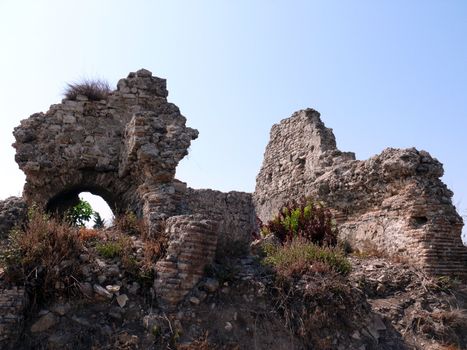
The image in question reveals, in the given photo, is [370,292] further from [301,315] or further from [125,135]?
[125,135]

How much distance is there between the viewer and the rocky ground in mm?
5141

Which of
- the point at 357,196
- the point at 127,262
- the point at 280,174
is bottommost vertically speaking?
the point at 127,262

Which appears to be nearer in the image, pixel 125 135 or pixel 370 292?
pixel 370 292

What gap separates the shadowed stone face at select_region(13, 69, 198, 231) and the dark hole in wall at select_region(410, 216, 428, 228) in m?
4.26

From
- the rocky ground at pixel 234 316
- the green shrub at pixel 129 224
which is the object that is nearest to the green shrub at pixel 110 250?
the rocky ground at pixel 234 316

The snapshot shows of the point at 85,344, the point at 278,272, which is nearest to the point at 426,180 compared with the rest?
the point at 278,272

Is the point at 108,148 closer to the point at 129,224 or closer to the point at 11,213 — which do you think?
the point at 129,224

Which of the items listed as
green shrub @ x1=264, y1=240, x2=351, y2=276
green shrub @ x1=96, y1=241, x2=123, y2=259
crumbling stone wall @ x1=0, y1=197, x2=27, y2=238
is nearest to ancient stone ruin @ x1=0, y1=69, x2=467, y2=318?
crumbling stone wall @ x1=0, y1=197, x2=27, y2=238

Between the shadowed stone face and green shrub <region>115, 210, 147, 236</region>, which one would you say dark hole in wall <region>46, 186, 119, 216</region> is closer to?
the shadowed stone face

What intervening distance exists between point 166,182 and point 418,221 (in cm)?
464

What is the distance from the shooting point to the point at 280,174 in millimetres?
15109

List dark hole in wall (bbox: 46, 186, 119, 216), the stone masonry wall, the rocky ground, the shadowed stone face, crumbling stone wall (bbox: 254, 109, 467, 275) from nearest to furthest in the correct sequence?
1. the rocky ground
2. the stone masonry wall
3. the shadowed stone face
4. crumbling stone wall (bbox: 254, 109, 467, 275)
5. dark hole in wall (bbox: 46, 186, 119, 216)

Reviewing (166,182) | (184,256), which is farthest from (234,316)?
(166,182)

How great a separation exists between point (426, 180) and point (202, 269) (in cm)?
505
